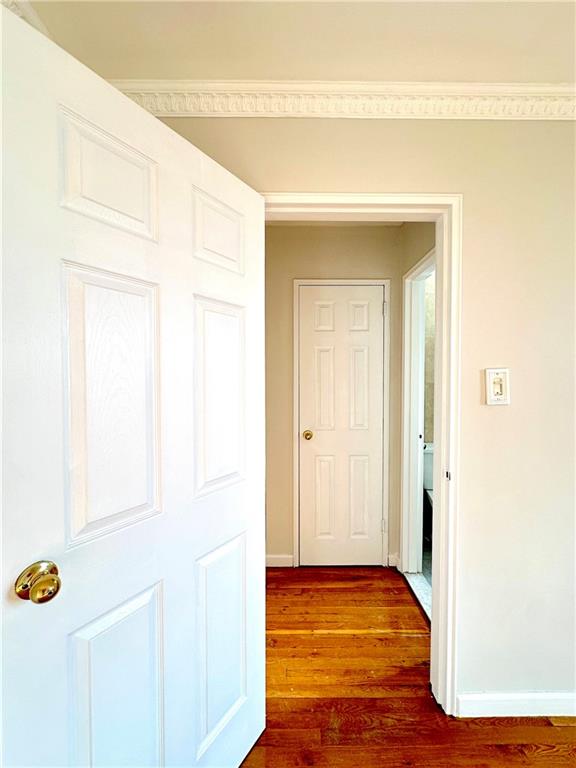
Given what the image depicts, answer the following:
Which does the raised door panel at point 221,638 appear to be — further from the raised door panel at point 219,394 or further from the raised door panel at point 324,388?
the raised door panel at point 324,388

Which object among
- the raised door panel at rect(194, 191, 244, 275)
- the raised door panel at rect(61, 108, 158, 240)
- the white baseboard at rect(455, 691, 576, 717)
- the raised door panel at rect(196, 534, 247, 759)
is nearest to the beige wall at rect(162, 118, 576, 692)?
the white baseboard at rect(455, 691, 576, 717)

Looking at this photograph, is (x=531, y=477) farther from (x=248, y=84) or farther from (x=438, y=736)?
(x=248, y=84)

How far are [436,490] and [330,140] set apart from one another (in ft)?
4.80

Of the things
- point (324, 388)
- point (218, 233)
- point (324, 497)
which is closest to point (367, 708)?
point (324, 497)

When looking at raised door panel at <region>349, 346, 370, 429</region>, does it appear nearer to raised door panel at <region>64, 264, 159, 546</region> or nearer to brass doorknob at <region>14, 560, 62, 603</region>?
raised door panel at <region>64, 264, 159, 546</region>

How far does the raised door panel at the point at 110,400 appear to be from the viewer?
0.83 m

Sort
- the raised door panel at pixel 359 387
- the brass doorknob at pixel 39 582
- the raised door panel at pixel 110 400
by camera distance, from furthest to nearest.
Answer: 1. the raised door panel at pixel 359 387
2. the raised door panel at pixel 110 400
3. the brass doorknob at pixel 39 582

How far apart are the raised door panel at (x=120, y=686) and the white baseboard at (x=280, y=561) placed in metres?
1.76

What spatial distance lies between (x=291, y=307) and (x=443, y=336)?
54.1 inches

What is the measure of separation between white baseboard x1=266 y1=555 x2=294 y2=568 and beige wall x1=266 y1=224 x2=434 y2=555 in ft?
0.10

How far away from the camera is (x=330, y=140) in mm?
1484

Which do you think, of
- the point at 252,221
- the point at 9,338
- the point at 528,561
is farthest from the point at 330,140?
the point at 528,561

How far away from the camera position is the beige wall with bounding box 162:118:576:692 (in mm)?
1488

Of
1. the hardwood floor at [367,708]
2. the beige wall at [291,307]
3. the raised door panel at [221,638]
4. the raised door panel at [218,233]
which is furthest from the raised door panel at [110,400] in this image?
the beige wall at [291,307]
